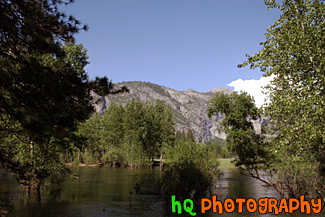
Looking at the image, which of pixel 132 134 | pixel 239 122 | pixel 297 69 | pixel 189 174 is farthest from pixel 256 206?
pixel 132 134

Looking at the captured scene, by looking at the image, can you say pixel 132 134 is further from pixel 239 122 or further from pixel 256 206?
pixel 256 206

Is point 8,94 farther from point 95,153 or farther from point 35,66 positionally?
point 95,153

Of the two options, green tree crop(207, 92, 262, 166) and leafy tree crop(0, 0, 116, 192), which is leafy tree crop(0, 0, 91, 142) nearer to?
leafy tree crop(0, 0, 116, 192)

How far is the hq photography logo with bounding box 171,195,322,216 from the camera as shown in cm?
2216

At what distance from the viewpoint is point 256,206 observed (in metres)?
24.3

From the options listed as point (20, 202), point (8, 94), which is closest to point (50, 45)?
point (8, 94)

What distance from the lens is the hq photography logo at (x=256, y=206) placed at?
72.7 ft

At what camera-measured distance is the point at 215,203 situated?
81.3ft

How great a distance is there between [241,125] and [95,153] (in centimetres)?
4727

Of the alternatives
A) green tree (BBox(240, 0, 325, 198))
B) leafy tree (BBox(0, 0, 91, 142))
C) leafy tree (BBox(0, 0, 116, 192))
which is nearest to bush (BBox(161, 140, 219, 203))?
green tree (BBox(240, 0, 325, 198))

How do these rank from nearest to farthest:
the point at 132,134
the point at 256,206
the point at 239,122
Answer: the point at 256,206 → the point at 239,122 → the point at 132,134

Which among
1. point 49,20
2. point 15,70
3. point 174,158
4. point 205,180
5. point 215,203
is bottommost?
point 215,203

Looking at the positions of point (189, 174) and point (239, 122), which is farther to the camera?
point (239, 122)

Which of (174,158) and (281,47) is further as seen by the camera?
(174,158)
